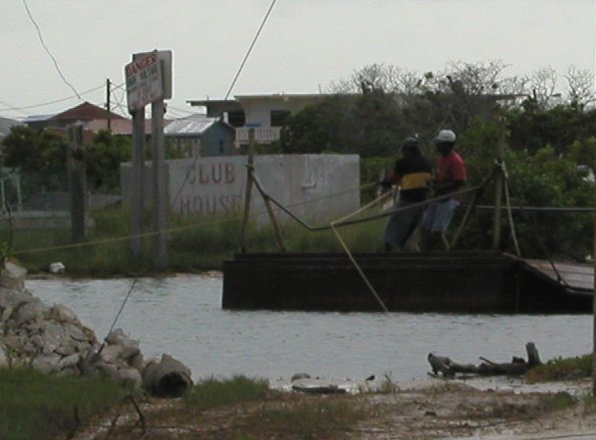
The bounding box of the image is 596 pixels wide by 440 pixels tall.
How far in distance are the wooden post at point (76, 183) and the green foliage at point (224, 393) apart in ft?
49.9

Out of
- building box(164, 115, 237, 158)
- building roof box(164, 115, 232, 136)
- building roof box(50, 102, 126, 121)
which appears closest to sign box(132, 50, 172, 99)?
building box(164, 115, 237, 158)

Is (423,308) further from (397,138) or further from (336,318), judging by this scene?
(397,138)

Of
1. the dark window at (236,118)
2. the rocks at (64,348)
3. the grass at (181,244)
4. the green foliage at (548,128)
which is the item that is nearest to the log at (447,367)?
the rocks at (64,348)

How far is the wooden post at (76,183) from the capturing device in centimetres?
2598

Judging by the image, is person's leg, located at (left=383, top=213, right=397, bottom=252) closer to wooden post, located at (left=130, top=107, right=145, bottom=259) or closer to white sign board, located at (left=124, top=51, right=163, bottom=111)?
white sign board, located at (left=124, top=51, right=163, bottom=111)

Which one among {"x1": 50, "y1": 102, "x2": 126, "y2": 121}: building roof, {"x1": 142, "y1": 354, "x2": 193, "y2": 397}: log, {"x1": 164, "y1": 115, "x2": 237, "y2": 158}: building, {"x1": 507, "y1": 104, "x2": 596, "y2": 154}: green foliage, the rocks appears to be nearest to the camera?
{"x1": 142, "y1": 354, "x2": 193, "y2": 397}: log

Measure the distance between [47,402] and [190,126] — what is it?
2618 inches

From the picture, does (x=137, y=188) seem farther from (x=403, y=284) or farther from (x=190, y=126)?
(x=190, y=126)

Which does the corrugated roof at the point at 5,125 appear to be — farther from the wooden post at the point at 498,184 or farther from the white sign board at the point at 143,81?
the wooden post at the point at 498,184

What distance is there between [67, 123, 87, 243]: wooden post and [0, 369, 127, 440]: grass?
15160 millimetres

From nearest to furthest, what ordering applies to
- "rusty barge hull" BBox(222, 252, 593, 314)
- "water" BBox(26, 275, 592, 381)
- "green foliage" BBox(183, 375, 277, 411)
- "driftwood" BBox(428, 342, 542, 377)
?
"green foliage" BBox(183, 375, 277, 411) → "driftwood" BBox(428, 342, 542, 377) → "water" BBox(26, 275, 592, 381) → "rusty barge hull" BBox(222, 252, 593, 314)

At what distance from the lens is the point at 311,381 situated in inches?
469

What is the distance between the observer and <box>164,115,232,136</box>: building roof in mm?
72062

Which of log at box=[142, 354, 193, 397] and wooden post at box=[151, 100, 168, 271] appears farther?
wooden post at box=[151, 100, 168, 271]
